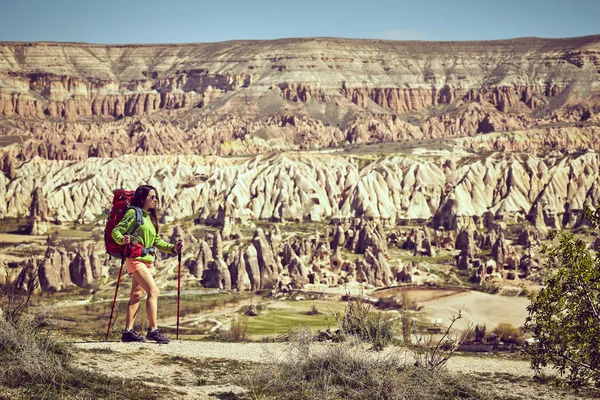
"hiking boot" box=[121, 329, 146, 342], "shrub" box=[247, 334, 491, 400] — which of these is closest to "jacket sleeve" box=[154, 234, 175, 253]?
"hiking boot" box=[121, 329, 146, 342]

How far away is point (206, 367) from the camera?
18312 mm

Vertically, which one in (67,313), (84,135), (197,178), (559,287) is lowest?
(67,313)

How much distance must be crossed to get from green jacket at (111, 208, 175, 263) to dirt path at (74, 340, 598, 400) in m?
2.26


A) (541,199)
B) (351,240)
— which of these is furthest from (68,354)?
(541,199)

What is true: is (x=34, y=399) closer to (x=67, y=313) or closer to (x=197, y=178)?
(x=67, y=313)

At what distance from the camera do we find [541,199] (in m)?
116

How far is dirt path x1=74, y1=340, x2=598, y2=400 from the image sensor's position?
16.1 m

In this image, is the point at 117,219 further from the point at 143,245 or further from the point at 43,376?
the point at 43,376

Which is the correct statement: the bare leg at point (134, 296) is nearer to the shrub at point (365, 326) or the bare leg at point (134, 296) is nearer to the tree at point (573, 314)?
the shrub at point (365, 326)

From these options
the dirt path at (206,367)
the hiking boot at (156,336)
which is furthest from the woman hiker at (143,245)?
the dirt path at (206,367)

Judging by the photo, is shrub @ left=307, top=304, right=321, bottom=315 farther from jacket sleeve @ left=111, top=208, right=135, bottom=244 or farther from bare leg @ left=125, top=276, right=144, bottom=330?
jacket sleeve @ left=111, top=208, right=135, bottom=244

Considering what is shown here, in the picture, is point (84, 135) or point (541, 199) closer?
point (541, 199)

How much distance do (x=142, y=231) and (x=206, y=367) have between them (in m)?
3.56

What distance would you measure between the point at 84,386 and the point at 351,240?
76875 millimetres
